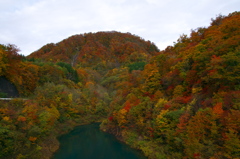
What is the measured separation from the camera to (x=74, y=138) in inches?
1389

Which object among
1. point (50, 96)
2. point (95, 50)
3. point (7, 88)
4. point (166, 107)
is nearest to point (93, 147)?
point (166, 107)

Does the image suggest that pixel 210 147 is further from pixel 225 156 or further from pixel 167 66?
pixel 167 66

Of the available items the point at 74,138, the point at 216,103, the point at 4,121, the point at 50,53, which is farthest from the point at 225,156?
the point at 50,53

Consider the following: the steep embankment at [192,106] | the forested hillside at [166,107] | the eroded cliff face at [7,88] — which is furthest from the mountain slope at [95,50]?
the steep embankment at [192,106]

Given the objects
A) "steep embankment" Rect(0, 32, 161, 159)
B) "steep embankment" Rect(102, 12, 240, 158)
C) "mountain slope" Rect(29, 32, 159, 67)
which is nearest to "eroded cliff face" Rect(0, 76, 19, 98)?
"steep embankment" Rect(0, 32, 161, 159)

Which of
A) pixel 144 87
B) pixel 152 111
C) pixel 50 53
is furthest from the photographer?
pixel 50 53

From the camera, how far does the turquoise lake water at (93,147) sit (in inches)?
1005

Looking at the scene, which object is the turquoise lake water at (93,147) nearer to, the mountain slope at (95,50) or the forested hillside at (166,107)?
the forested hillside at (166,107)

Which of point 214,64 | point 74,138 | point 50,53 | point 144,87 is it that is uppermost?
point 50,53

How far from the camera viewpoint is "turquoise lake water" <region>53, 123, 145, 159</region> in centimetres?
2552

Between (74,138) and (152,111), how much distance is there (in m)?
16.8

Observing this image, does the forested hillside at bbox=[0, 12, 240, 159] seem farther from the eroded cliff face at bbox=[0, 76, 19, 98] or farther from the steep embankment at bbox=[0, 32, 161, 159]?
the eroded cliff face at bbox=[0, 76, 19, 98]

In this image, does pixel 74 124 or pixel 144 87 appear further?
pixel 74 124

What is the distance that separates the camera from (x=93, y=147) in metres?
30.1
